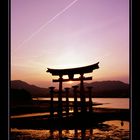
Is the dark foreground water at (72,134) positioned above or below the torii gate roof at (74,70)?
below

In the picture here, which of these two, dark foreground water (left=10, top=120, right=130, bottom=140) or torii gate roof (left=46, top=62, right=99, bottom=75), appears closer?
dark foreground water (left=10, top=120, right=130, bottom=140)

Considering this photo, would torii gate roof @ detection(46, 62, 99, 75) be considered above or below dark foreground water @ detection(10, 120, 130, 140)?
above

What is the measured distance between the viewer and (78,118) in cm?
981

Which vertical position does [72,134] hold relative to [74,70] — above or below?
below

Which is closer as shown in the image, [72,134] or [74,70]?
[72,134]

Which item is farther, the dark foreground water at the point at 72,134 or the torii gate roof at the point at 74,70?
the torii gate roof at the point at 74,70
